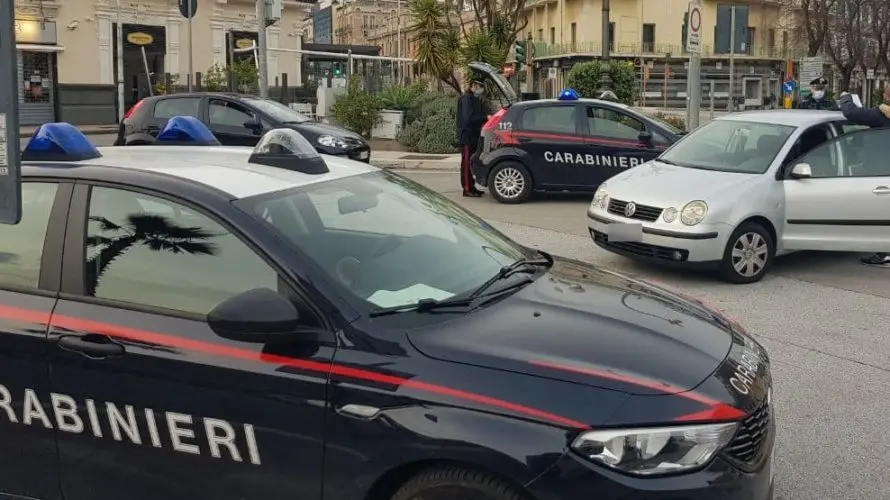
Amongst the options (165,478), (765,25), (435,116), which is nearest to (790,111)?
(165,478)

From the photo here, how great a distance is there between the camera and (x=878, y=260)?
29.1 ft

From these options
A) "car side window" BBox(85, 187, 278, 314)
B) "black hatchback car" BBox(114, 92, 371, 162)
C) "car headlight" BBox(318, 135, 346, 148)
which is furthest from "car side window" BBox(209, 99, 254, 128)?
"car side window" BBox(85, 187, 278, 314)

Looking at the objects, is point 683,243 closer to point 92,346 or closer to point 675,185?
point 675,185

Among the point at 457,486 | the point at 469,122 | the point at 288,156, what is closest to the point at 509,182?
the point at 469,122

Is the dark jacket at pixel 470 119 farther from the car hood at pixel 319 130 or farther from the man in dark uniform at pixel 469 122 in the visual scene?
the car hood at pixel 319 130

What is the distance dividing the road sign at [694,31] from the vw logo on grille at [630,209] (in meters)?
6.78

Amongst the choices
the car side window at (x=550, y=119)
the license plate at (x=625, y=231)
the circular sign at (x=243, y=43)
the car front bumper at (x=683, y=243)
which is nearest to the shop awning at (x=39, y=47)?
the circular sign at (x=243, y=43)

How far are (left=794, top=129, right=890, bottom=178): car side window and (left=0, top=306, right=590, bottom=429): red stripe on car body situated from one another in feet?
21.4

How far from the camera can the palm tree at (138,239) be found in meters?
3.18

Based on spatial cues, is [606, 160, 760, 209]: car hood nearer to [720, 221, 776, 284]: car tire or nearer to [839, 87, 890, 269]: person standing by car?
[720, 221, 776, 284]: car tire

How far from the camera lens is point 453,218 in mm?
4047

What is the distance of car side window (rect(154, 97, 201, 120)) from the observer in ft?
50.5

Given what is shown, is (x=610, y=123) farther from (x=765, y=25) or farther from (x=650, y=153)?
(x=765, y=25)

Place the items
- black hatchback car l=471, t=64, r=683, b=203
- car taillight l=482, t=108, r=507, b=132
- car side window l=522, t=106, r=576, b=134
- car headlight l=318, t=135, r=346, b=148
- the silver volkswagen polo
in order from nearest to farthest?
the silver volkswagen polo → black hatchback car l=471, t=64, r=683, b=203 → car side window l=522, t=106, r=576, b=134 → car taillight l=482, t=108, r=507, b=132 → car headlight l=318, t=135, r=346, b=148
